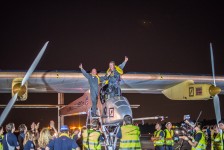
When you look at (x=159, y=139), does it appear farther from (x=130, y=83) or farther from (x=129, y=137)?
(x=129, y=137)

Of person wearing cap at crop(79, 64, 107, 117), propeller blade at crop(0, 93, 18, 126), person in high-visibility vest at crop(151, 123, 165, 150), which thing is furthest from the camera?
person in high-visibility vest at crop(151, 123, 165, 150)

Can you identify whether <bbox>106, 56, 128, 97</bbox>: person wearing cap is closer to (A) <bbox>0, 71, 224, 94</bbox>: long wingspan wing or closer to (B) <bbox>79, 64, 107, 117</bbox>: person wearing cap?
(B) <bbox>79, 64, 107, 117</bbox>: person wearing cap

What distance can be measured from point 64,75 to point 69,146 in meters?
5.76

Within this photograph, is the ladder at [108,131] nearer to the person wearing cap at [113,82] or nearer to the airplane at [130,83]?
the airplane at [130,83]

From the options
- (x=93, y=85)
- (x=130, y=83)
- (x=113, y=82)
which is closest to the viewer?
(x=113, y=82)

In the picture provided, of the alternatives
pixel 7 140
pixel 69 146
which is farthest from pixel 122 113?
pixel 7 140

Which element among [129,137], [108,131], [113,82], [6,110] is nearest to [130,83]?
[113,82]

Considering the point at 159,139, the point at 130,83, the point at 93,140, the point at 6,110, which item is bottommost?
the point at 159,139

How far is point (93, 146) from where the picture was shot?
28.3 ft

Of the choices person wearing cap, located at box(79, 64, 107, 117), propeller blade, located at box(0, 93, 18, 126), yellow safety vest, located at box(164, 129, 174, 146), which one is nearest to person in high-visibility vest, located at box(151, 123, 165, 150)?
yellow safety vest, located at box(164, 129, 174, 146)

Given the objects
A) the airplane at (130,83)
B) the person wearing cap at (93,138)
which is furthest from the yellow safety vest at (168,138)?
the person wearing cap at (93,138)

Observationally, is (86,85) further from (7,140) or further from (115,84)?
(7,140)

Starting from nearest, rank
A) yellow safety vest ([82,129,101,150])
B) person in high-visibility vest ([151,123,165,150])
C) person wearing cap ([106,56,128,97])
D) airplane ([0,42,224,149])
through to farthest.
Result: yellow safety vest ([82,129,101,150]), person wearing cap ([106,56,128,97]), airplane ([0,42,224,149]), person in high-visibility vest ([151,123,165,150])

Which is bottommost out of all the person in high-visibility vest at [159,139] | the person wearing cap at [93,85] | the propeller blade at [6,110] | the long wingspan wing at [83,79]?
the person in high-visibility vest at [159,139]
